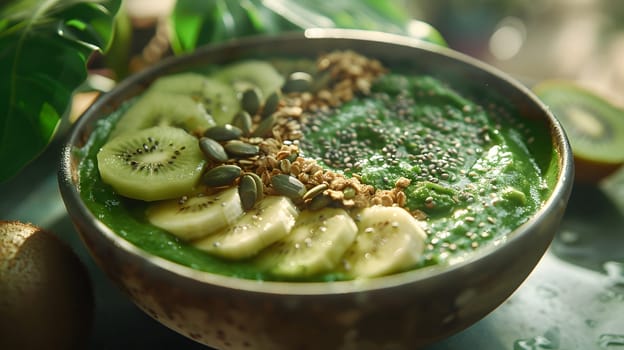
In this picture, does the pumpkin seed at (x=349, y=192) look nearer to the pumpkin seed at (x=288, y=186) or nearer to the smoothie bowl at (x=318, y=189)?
A: the smoothie bowl at (x=318, y=189)

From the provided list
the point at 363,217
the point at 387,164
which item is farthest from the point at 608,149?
the point at 363,217

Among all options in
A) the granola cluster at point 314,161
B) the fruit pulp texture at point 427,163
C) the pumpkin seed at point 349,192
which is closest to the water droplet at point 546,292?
the fruit pulp texture at point 427,163

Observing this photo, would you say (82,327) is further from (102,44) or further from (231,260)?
(102,44)

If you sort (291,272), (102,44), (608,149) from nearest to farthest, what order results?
(291,272) → (102,44) → (608,149)

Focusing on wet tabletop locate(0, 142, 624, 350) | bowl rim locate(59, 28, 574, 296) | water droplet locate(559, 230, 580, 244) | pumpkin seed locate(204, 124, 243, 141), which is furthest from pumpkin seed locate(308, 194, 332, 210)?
water droplet locate(559, 230, 580, 244)

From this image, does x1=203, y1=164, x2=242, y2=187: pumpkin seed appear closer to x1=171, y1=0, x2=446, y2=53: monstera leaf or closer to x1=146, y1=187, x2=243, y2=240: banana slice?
x1=146, y1=187, x2=243, y2=240: banana slice

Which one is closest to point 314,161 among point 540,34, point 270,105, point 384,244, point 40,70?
point 270,105
